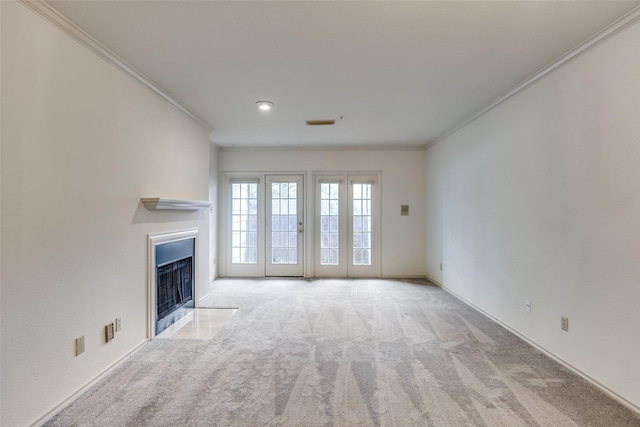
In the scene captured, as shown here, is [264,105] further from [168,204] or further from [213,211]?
[213,211]

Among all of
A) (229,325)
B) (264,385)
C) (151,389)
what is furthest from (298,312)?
(151,389)

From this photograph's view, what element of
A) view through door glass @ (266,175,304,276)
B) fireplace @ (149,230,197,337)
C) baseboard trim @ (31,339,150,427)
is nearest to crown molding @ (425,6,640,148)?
view through door glass @ (266,175,304,276)

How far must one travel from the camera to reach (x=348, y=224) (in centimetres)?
586

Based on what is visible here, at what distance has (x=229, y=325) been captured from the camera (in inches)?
133

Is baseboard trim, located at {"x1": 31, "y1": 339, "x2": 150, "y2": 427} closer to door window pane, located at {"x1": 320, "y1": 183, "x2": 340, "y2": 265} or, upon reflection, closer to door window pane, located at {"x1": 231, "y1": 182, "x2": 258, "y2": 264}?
door window pane, located at {"x1": 231, "y1": 182, "x2": 258, "y2": 264}

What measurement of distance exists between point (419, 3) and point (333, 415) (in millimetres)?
2548

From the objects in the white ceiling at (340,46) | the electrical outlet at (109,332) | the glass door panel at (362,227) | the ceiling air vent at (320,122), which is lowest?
the electrical outlet at (109,332)

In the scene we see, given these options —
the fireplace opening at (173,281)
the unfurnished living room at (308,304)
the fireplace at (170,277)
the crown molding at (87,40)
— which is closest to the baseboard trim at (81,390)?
the unfurnished living room at (308,304)

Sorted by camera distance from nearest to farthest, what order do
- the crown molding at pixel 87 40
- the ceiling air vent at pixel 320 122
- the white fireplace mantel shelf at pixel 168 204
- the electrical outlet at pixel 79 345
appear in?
the crown molding at pixel 87 40, the electrical outlet at pixel 79 345, the white fireplace mantel shelf at pixel 168 204, the ceiling air vent at pixel 320 122

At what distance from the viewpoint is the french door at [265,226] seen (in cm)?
584

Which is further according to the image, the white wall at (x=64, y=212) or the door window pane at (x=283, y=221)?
the door window pane at (x=283, y=221)

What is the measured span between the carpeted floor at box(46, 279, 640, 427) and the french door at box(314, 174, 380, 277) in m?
2.30

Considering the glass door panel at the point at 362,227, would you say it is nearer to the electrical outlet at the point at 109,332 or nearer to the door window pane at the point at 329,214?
the door window pane at the point at 329,214

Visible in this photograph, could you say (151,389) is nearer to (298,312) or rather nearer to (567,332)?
(298,312)
